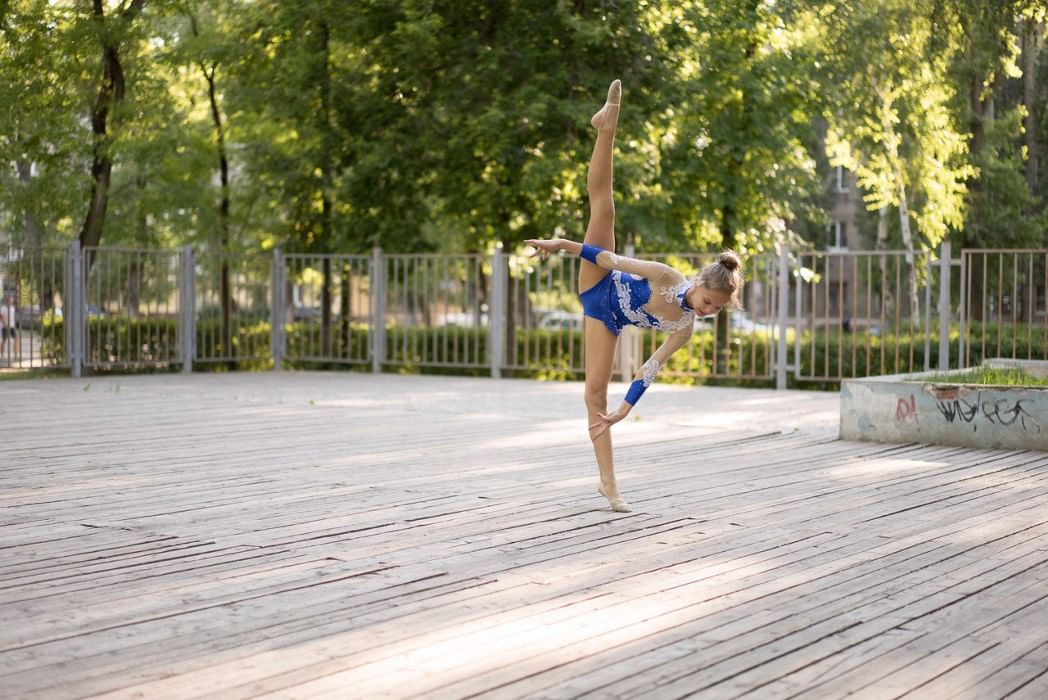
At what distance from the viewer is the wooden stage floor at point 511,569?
3.84m

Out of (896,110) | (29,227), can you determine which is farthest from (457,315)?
(29,227)

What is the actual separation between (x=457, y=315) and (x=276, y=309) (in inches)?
142

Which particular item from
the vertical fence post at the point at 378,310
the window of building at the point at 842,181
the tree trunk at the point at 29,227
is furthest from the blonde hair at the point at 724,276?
the window of building at the point at 842,181

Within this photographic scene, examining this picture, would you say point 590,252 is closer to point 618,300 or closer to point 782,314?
point 618,300

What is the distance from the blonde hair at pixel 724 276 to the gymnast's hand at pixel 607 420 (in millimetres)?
770

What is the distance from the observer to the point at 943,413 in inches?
416

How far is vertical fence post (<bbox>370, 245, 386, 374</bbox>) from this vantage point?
2142 cm

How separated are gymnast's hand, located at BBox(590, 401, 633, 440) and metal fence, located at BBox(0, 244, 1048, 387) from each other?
35.6ft

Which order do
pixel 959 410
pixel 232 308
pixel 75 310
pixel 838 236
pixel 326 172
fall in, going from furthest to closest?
1. pixel 838 236
2. pixel 326 172
3. pixel 232 308
4. pixel 75 310
5. pixel 959 410

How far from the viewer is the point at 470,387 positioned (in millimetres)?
17875

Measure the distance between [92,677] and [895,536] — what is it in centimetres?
407

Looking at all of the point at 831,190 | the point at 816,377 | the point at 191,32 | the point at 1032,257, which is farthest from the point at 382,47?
the point at 831,190

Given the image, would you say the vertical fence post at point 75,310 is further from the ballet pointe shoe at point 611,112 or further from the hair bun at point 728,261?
the hair bun at point 728,261

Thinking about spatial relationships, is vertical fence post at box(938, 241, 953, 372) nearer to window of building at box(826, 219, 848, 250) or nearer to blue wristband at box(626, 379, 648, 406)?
blue wristband at box(626, 379, 648, 406)
